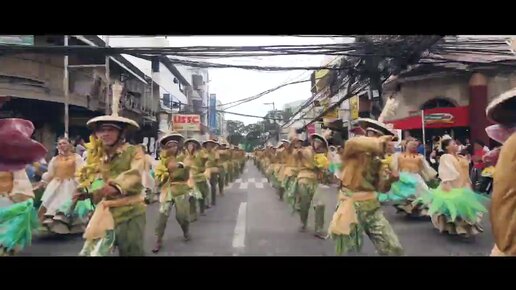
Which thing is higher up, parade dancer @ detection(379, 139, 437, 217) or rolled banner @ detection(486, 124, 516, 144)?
rolled banner @ detection(486, 124, 516, 144)

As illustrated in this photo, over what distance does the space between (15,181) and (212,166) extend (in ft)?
10.2

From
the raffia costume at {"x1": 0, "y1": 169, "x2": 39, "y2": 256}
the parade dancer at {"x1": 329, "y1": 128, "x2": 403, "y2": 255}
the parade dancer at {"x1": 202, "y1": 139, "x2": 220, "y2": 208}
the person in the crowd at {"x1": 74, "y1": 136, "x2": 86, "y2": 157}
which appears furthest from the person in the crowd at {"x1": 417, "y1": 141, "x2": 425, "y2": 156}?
the raffia costume at {"x1": 0, "y1": 169, "x2": 39, "y2": 256}

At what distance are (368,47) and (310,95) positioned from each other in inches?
26.0

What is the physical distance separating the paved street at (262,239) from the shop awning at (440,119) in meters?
0.74

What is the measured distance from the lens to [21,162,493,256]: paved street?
429 cm

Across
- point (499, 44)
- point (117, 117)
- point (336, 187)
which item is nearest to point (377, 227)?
point (336, 187)

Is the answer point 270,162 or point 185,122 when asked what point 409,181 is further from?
point 185,122

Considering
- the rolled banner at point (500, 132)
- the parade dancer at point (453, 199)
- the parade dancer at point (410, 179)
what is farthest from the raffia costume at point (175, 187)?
the rolled banner at point (500, 132)

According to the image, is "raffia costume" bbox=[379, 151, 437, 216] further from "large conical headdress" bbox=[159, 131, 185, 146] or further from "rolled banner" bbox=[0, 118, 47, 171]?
"rolled banner" bbox=[0, 118, 47, 171]

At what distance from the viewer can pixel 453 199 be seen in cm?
490

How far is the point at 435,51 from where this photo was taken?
4797mm

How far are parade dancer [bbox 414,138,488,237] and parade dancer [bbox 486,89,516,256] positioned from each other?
780mm

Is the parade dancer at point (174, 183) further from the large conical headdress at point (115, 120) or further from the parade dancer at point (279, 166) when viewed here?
the parade dancer at point (279, 166)

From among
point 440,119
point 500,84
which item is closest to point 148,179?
point 440,119
